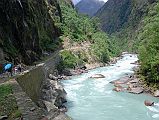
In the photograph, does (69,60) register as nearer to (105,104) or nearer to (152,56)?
(152,56)

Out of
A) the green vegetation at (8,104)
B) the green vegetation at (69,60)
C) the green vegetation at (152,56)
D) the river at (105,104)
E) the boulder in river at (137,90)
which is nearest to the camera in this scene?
the green vegetation at (8,104)

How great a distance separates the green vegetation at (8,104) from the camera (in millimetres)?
17727

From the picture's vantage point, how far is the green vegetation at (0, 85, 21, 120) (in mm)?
17727

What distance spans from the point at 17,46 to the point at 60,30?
62038mm

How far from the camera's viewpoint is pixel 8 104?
19422 millimetres

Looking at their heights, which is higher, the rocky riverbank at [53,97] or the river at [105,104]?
the rocky riverbank at [53,97]

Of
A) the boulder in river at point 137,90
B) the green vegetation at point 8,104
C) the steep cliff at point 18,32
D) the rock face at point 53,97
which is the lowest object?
the boulder in river at point 137,90

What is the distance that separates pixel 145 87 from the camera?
53.8 m

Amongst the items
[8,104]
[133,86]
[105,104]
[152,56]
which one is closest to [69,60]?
[133,86]

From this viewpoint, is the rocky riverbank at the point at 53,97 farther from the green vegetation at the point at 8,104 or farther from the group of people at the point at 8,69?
the green vegetation at the point at 8,104

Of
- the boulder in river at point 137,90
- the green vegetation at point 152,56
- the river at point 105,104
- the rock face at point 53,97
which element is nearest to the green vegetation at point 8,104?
the rock face at point 53,97

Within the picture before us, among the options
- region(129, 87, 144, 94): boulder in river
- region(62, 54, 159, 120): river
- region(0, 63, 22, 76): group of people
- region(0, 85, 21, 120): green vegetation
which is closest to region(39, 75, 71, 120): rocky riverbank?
region(62, 54, 159, 120): river

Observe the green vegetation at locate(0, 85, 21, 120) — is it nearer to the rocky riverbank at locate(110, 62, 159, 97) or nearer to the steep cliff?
the steep cliff

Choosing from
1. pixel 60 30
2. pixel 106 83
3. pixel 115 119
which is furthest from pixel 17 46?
pixel 60 30
